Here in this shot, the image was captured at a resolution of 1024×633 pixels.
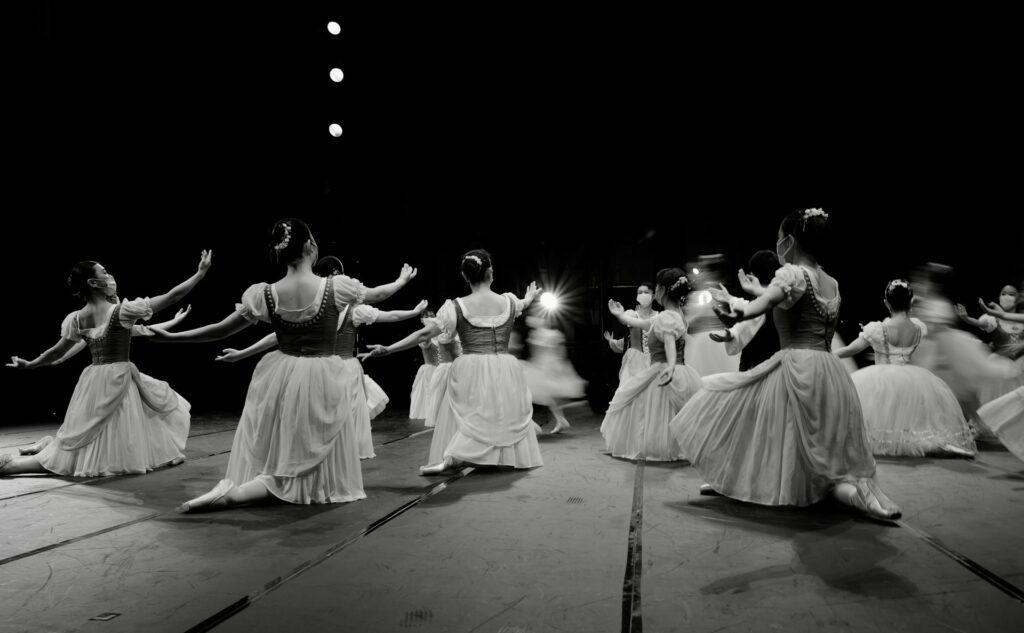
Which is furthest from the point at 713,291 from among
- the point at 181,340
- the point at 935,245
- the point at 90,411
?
the point at 935,245

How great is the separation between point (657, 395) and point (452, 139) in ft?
17.3

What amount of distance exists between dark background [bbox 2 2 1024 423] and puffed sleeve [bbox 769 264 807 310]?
15.4ft

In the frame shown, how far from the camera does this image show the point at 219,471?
4168 mm

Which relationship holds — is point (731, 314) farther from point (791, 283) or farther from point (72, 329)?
point (72, 329)

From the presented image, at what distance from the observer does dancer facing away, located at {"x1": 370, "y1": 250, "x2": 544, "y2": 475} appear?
13.0 ft

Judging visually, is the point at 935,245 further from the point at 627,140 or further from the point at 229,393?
the point at 229,393

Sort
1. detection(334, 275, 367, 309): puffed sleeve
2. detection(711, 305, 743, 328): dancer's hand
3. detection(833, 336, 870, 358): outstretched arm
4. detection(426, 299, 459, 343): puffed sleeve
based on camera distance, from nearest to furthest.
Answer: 1. detection(711, 305, 743, 328): dancer's hand
2. detection(334, 275, 367, 309): puffed sleeve
3. detection(426, 299, 459, 343): puffed sleeve
4. detection(833, 336, 870, 358): outstretched arm

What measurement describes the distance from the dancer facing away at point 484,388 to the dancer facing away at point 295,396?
824 millimetres

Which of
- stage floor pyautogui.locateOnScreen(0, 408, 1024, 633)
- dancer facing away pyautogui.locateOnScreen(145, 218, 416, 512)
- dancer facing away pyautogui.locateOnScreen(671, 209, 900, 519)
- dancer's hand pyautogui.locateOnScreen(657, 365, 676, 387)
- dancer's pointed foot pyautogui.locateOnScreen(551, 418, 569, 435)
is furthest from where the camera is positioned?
dancer's pointed foot pyautogui.locateOnScreen(551, 418, 569, 435)

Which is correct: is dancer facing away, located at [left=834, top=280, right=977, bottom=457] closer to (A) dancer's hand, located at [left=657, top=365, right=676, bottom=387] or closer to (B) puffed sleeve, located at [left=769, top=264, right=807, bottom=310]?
(A) dancer's hand, located at [left=657, top=365, right=676, bottom=387]

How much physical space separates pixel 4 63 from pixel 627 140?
22.1ft

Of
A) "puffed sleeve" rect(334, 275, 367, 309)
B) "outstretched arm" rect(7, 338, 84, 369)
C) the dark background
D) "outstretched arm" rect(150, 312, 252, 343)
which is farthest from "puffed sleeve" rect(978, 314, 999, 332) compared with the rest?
"outstretched arm" rect(7, 338, 84, 369)

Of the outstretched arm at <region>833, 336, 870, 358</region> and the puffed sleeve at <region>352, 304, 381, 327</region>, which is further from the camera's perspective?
the outstretched arm at <region>833, 336, 870, 358</region>

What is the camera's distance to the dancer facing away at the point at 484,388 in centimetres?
395
